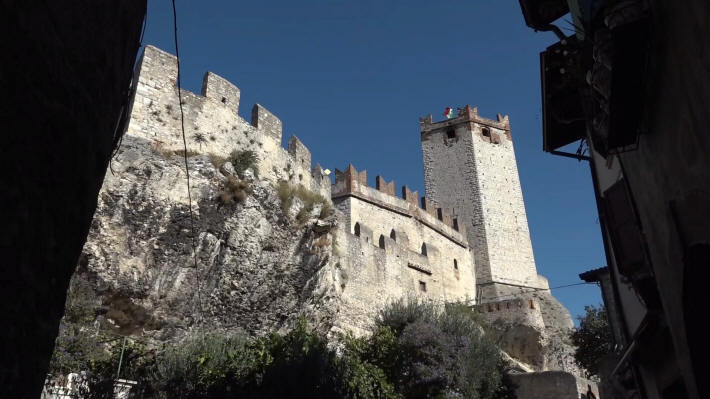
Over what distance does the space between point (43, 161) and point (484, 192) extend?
37638mm

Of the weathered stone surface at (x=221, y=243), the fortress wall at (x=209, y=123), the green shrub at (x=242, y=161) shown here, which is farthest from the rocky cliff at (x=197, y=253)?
the fortress wall at (x=209, y=123)

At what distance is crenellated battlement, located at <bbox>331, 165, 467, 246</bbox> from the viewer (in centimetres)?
3050

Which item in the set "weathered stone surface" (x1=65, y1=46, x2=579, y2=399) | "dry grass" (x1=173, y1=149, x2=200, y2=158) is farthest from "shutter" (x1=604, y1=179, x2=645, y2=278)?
"dry grass" (x1=173, y1=149, x2=200, y2=158)

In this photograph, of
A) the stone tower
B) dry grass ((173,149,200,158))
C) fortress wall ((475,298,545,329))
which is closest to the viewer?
dry grass ((173,149,200,158))

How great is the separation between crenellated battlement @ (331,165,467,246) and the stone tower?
2403 mm

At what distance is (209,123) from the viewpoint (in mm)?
18016

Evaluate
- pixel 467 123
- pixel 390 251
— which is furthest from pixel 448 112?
pixel 390 251

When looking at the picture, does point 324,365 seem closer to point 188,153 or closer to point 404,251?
point 188,153

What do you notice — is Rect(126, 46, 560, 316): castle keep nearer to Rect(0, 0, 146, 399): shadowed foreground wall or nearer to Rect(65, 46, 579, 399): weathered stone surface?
A: Rect(65, 46, 579, 399): weathered stone surface

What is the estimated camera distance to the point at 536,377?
20.8m

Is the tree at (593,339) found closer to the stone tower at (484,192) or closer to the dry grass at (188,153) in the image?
the stone tower at (484,192)

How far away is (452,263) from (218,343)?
2035 cm

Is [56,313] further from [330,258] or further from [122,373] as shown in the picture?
[330,258]

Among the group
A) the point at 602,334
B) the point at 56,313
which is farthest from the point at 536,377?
the point at 56,313
